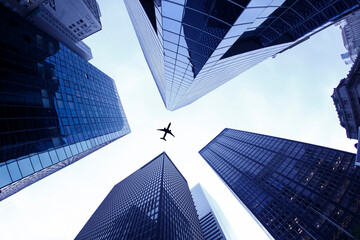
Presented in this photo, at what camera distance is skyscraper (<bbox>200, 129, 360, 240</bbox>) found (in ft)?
172

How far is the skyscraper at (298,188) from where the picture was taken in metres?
52.4

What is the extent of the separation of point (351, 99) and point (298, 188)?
45.9 metres

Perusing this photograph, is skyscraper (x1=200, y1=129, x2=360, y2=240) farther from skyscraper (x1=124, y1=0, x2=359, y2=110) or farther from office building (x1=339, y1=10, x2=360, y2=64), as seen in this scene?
office building (x1=339, y1=10, x2=360, y2=64)

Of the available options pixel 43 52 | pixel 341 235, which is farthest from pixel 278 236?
pixel 43 52

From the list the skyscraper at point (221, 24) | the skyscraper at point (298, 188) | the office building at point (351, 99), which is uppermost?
the skyscraper at point (221, 24)

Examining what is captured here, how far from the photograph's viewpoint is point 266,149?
10388 centimetres

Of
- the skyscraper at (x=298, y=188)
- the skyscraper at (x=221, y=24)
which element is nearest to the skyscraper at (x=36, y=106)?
the skyscraper at (x=221, y=24)

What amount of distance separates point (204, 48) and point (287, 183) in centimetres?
8084

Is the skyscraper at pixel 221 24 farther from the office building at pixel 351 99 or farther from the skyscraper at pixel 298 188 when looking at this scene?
the skyscraper at pixel 298 188

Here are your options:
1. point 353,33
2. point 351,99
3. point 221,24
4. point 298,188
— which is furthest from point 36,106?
point 353,33

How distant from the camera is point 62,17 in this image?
56.1 m

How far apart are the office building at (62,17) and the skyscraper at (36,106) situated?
469 centimetres

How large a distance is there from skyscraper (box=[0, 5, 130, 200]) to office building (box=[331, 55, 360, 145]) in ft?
178

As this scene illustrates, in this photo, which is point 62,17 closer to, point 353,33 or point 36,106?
point 36,106
